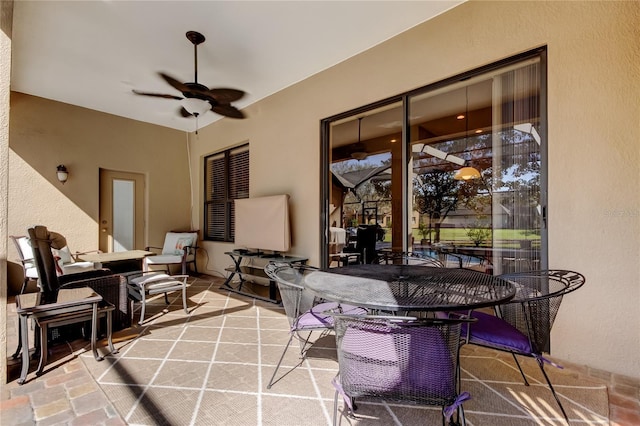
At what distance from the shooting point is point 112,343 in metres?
2.73

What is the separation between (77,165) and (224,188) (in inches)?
97.9

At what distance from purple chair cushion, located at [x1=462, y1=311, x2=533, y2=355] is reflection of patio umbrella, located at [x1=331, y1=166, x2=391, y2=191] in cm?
267

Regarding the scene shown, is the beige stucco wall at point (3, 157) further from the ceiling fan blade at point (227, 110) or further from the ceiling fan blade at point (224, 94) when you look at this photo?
the ceiling fan blade at point (227, 110)

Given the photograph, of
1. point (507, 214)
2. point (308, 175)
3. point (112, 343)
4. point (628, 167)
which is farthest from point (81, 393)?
point (628, 167)

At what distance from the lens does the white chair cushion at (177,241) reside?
5.83m

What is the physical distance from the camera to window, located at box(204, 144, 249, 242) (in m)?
5.79

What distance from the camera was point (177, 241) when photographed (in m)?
5.90

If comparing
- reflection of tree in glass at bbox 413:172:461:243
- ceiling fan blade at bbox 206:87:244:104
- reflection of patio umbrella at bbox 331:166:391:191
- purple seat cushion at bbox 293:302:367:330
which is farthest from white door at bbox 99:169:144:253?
reflection of tree in glass at bbox 413:172:461:243

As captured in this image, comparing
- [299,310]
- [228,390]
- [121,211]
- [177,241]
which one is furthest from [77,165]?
[299,310]

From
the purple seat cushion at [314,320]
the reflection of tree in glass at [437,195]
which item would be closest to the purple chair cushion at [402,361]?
the purple seat cushion at [314,320]

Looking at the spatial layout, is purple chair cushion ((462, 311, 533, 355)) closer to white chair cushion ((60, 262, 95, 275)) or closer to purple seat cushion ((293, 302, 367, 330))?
purple seat cushion ((293, 302, 367, 330))

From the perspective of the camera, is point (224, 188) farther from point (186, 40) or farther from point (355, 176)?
point (186, 40)

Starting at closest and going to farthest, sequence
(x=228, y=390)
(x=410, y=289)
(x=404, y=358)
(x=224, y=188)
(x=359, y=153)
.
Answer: (x=404, y=358) → (x=410, y=289) → (x=228, y=390) → (x=359, y=153) → (x=224, y=188)

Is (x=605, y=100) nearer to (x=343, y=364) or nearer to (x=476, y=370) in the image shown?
(x=476, y=370)
